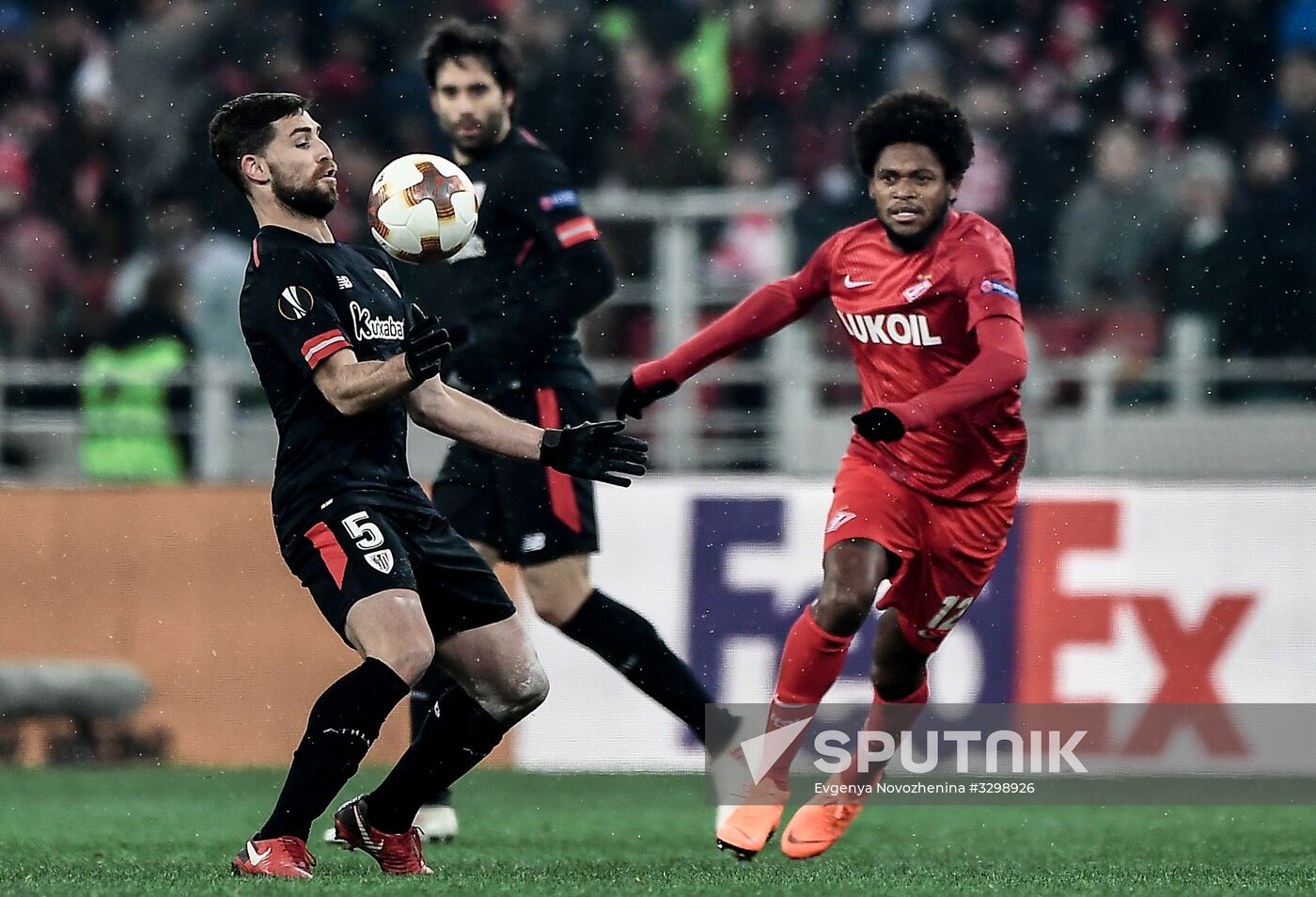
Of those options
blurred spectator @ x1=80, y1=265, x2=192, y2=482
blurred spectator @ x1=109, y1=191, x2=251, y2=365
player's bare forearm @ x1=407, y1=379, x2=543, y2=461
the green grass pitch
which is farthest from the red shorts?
blurred spectator @ x1=109, y1=191, x2=251, y2=365

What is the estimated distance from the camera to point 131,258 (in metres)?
10.4

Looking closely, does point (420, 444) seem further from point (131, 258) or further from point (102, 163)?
point (102, 163)

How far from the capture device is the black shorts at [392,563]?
466 cm

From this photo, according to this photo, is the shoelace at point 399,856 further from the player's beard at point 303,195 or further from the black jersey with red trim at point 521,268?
the black jersey with red trim at point 521,268

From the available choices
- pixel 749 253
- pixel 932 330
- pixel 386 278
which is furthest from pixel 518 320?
pixel 749 253

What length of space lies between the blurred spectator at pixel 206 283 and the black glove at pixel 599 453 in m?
4.69

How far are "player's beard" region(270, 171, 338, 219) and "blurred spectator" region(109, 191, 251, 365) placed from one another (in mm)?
4318

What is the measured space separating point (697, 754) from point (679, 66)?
14.9ft

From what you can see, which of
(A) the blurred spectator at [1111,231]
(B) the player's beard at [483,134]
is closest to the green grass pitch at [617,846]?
(B) the player's beard at [483,134]

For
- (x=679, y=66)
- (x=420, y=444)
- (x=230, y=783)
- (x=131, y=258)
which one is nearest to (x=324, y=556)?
(x=230, y=783)

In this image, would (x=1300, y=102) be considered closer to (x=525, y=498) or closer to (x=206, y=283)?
(x=206, y=283)

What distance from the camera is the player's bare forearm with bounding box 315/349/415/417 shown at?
4.59 meters

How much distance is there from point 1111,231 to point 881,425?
529cm

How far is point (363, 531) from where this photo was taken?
4.70 m
